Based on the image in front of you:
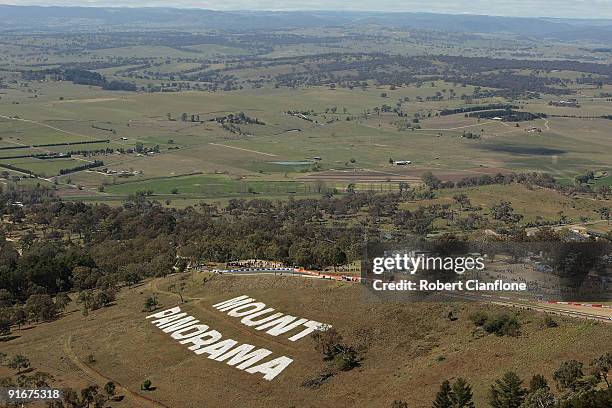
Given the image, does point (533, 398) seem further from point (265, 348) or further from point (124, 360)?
point (124, 360)

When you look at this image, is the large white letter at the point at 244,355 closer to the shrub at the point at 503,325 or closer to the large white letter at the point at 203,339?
the large white letter at the point at 203,339

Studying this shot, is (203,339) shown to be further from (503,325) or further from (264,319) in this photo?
(503,325)

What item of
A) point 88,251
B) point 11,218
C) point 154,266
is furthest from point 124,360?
point 11,218

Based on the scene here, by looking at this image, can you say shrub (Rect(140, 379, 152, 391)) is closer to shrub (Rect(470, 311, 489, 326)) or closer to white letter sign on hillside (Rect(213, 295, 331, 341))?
white letter sign on hillside (Rect(213, 295, 331, 341))

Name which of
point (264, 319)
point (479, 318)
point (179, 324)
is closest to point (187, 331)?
point (179, 324)

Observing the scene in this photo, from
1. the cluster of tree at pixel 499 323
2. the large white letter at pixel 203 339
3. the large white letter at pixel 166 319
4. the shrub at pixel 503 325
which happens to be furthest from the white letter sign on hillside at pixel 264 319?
the shrub at pixel 503 325

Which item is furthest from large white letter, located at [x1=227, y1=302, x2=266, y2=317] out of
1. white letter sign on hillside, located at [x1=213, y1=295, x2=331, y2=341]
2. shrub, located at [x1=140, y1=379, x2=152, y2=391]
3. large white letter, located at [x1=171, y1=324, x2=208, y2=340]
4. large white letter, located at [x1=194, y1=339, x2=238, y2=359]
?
shrub, located at [x1=140, y1=379, x2=152, y2=391]

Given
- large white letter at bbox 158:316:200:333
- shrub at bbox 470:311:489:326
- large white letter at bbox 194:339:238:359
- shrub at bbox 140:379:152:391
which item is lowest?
large white letter at bbox 158:316:200:333

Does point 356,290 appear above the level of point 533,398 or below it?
below
